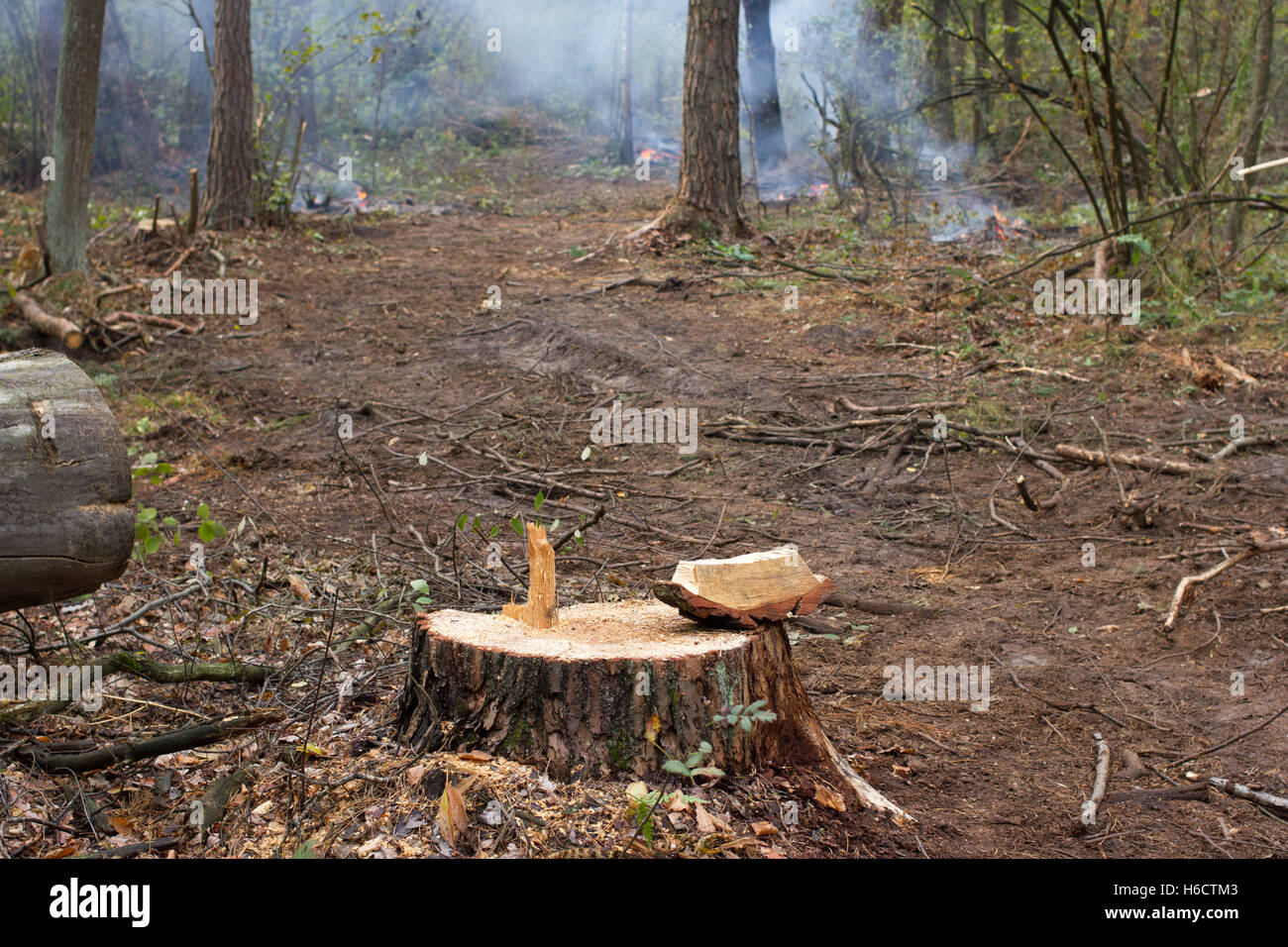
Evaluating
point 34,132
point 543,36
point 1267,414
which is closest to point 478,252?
point 34,132

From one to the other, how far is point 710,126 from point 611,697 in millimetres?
9707

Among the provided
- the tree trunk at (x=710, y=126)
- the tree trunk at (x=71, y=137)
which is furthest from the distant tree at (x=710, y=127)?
the tree trunk at (x=71, y=137)

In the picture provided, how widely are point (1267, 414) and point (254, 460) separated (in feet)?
21.0

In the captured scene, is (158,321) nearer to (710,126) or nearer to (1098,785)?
(710,126)

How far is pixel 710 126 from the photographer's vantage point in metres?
11.1

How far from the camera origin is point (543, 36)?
1019 inches

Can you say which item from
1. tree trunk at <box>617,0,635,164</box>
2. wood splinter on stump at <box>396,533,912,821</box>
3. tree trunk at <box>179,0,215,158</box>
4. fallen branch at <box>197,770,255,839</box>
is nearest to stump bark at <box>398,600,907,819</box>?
wood splinter on stump at <box>396,533,912,821</box>

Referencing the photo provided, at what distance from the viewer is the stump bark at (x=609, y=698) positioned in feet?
8.36

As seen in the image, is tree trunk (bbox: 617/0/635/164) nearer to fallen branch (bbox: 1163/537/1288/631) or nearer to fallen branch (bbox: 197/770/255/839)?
fallen branch (bbox: 1163/537/1288/631)

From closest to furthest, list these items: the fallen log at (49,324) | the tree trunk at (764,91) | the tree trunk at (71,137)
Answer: the fallen log at (49,324) < the tree trunk at (71,137) < the tree trunk at (764,91)

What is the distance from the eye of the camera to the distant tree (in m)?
11.0

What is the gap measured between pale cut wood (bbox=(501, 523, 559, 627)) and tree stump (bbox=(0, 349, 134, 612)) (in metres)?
1.06

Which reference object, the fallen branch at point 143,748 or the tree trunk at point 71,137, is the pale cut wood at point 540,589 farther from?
the tree trunk at point 71,137

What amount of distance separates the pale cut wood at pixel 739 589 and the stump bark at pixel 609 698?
6 cm
